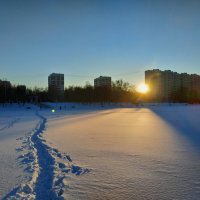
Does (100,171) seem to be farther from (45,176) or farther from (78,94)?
(78,94)

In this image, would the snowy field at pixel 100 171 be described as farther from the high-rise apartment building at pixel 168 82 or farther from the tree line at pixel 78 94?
the high-rise apartment building at pixel 168 82

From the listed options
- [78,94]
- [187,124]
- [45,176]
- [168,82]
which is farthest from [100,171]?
[168,82]

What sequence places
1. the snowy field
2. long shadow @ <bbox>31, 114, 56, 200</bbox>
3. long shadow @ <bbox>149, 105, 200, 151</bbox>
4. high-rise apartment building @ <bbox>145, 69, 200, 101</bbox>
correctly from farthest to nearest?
high-rise apartment building @ <bbox>145, 69, 200, 101</bbox> → long shadow @ <bbox>149, 105, 200, 151</bbox> → the snowy field → long shadow @ <bbox>31, 114, 56, 200</bbox>

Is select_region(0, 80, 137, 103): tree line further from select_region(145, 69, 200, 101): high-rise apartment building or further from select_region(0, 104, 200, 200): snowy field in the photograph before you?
select_region(0, 104, 200, 200): snowy field

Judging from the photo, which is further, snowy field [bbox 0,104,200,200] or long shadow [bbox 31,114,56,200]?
snowy field [bbox 0,104,200,200]

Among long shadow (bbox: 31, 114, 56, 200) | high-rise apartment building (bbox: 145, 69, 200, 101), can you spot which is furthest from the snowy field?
high-rise apartment building (bbox: 145, 69, 200, 101)

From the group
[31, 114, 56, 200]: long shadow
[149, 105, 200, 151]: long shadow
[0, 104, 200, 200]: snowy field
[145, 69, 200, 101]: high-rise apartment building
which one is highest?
[145, 69, 200, 101]: high-rise apartment building

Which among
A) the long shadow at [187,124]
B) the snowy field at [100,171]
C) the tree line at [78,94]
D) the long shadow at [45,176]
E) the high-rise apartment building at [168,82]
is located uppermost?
the high-rise apartment building at [168,82]

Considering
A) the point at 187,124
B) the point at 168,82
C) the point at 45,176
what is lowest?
the point at 187,124

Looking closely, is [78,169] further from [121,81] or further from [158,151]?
[121,81]

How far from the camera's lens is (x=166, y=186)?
545 centimetres

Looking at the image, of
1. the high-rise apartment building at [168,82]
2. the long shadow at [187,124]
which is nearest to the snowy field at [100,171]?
the long shadow at [187,124]

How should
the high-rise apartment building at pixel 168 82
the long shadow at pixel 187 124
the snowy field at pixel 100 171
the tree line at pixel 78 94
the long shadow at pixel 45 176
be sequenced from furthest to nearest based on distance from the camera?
the high-rise apartment building at pixel 168 82
the tree line at pixel 78 94
the long shadow at pixel 187 124
the snowy field at pixel 100 171
the long shadow at pixel 45 176

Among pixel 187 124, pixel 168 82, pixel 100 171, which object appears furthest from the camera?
pixel 168 82
